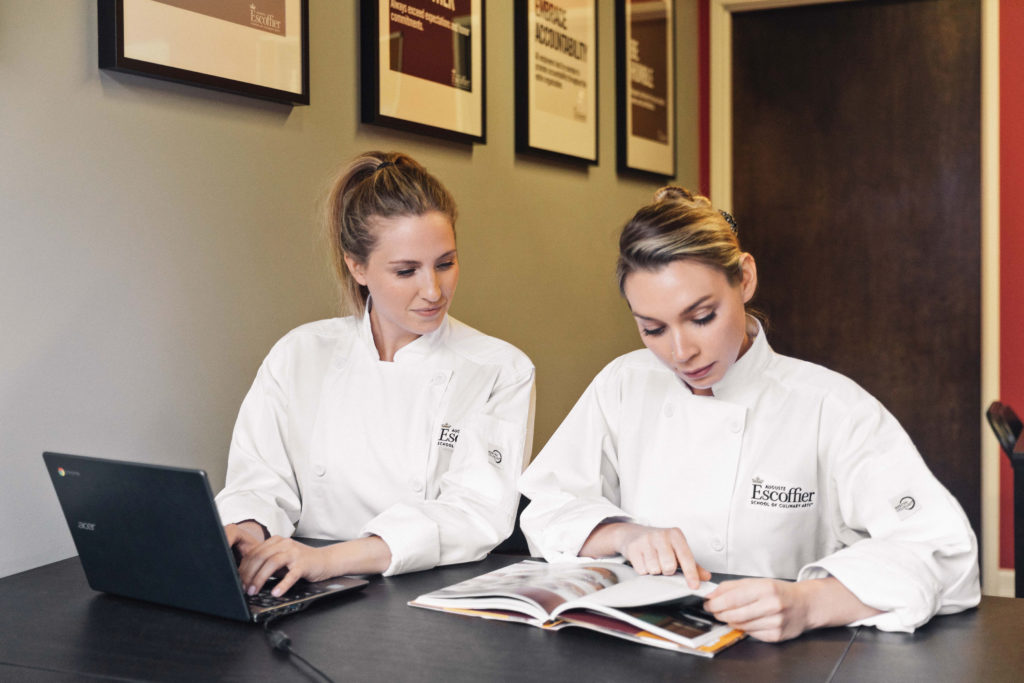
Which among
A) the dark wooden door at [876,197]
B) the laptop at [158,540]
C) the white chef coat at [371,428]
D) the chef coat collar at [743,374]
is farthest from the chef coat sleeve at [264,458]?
the dark wooden door at [876,197]

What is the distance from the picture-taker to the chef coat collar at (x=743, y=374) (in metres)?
1.62

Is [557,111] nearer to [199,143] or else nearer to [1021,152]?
[199,143]

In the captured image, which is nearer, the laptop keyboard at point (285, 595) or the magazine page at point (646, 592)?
the magazine page at point (646, 592)

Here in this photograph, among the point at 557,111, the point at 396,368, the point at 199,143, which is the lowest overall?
the point at 396,368

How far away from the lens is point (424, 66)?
246cm

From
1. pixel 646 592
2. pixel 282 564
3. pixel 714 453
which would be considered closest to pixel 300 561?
pixel 282 564

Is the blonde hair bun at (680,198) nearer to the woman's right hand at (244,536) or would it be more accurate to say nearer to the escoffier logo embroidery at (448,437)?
the escoffier logo embroidery at (448,437)

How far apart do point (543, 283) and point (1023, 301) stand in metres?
1.81

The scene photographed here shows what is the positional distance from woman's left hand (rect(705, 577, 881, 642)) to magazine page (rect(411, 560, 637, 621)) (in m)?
0.16

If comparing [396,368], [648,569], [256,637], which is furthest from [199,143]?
[648,569]

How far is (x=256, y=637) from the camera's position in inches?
48.1

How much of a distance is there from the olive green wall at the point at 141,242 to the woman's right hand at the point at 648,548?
850mm

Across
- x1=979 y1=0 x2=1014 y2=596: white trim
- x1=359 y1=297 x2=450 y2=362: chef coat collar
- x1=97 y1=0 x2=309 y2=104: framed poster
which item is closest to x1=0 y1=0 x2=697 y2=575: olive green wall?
x1=97 y1=0 x2=309 y2=104: framed poster

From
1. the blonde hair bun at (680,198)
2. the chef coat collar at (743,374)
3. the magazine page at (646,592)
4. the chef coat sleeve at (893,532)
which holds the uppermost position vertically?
the blonde hair bun at (680,198)
